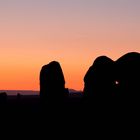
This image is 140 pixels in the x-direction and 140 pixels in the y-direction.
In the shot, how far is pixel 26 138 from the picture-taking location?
81.5 feet

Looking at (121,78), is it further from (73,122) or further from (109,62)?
(73,122)

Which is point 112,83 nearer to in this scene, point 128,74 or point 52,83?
point 128,74

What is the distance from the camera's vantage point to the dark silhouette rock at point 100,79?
82.0 feet

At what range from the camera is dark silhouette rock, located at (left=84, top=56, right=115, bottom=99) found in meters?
25.0

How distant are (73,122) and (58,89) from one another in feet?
9.94

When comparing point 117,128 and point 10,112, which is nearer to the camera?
point 117,128

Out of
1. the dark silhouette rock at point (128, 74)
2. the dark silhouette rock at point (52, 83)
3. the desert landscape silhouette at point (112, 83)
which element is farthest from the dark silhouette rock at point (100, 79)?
the dark silhouette rock at point (52, 83)

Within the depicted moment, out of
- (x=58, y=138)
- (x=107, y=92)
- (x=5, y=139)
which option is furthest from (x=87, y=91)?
(x=5, y=139)

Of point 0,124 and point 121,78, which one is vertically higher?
point 121,78

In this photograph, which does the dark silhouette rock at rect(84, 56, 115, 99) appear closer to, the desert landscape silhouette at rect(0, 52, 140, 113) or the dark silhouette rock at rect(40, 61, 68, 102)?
the desert landscape silhouette at rect(0, 52, 140, 113)

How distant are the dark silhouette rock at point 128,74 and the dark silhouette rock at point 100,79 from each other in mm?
509

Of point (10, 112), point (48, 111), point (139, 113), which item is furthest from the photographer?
point (10, 112)

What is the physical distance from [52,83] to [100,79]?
4274mm

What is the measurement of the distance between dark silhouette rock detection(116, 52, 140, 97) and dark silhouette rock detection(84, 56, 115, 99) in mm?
509
